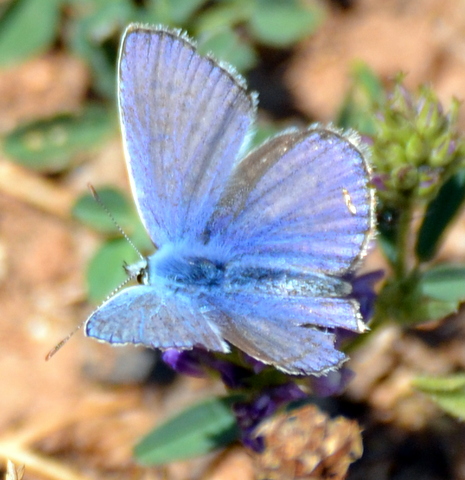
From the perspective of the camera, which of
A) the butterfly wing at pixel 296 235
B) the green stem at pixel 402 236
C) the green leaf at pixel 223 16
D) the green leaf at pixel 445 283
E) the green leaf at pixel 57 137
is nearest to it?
the butterfly wing at pixel 296 235

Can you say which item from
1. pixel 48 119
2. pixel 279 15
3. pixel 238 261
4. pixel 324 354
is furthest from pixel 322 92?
pixel 324 354

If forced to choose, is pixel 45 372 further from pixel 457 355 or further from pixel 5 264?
pixel 457 355

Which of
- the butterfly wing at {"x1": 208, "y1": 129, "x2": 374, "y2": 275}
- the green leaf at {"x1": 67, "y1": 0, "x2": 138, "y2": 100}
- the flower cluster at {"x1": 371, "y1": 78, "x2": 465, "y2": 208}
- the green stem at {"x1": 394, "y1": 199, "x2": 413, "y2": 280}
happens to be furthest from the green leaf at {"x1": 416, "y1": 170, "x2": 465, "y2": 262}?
the green leaf at {"x1": 67, "y1": 0, "x2": 138, "y2": 100}

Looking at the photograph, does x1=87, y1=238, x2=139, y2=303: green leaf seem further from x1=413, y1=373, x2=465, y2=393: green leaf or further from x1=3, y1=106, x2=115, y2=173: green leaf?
x1=413, y1=373, x2=465, y2=393: green leaf

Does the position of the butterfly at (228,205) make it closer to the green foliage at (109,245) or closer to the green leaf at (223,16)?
the green foliage at (109,245)

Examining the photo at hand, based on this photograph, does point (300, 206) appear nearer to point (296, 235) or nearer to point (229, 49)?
point (296, 235)

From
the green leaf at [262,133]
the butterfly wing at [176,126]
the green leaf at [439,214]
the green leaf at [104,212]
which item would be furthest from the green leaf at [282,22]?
the butterfly wing at [176,126]
